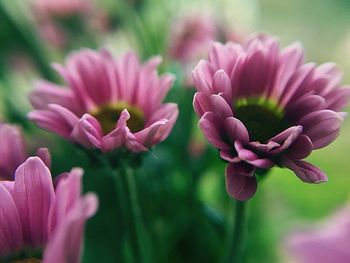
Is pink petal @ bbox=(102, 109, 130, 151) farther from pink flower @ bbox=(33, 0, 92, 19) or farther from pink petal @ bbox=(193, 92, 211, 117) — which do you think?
pink flower @ bbox=(33, 0, 92, 19)

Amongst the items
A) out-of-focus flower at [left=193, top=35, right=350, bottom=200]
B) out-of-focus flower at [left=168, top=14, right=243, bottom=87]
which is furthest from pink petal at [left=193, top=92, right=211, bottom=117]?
out-of-focus flower at [left=168, top=14, right=243, bottom=87]

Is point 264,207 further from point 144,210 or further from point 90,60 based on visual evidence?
point 90,60

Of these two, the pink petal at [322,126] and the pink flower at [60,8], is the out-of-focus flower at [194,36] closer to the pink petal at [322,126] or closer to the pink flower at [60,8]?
the pink flower at [60,8]

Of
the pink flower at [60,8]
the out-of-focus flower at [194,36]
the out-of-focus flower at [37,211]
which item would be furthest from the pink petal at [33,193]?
the pink flower at [60,8]

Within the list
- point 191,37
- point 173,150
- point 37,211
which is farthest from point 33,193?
point 191,37

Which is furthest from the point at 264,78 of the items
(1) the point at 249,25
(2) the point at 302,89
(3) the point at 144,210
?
(1) the point at 249,25

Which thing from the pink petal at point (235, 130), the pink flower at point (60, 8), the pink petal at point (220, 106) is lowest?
the pink flower at point (60, 8)

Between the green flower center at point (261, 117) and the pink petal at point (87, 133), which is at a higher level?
the pink petal at point (87, 133)

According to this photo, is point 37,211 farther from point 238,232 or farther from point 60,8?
point 60,8
